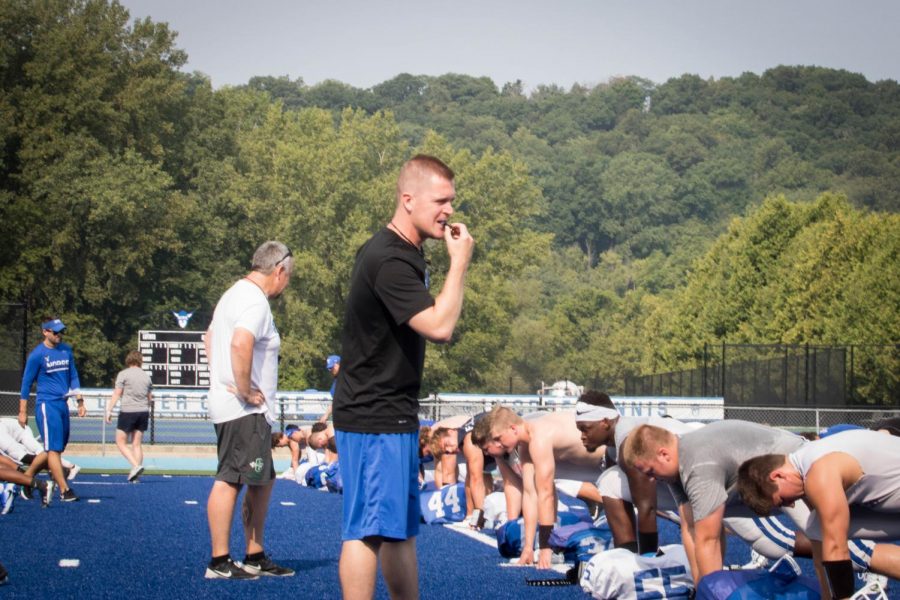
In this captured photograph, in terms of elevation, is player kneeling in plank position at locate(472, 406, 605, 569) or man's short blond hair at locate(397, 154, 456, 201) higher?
man's short blond hair at locate(397, 154, 456, 201)

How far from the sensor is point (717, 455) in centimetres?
800

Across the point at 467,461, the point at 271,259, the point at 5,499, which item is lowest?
the point at 5,499

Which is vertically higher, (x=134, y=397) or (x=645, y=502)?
(x=134, y=397)

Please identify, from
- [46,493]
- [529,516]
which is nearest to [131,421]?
[46,493]

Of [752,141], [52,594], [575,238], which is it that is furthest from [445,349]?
[752,141]

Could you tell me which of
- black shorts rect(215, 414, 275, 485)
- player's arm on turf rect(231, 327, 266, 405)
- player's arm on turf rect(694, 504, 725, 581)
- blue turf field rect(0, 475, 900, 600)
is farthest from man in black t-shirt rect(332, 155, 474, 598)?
black shorts rect(215, 414, 275, 485)

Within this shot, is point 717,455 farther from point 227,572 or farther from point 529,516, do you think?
point 227,572

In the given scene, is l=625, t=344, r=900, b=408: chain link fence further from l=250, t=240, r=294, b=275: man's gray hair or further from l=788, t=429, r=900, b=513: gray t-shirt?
l=788, t=429, r=900, b=513: gray t-shirt

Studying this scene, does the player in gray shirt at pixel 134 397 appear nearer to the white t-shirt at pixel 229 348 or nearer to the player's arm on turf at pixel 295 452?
the player's arm on turf at pixel 295 452

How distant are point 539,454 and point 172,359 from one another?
83.9 ft

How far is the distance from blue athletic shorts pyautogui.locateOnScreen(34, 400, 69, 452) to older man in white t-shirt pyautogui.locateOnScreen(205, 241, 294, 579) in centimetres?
725

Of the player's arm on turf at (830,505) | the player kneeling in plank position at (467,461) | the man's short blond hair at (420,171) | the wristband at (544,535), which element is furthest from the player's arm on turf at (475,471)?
the man's short blond hair at (420,171)

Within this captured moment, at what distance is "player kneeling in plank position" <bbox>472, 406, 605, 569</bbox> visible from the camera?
1021 centimetres

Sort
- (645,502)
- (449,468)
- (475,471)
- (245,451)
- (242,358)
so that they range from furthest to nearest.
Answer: (449,468) < (475,471) < (645,502) < (245,451) < (242,358)
